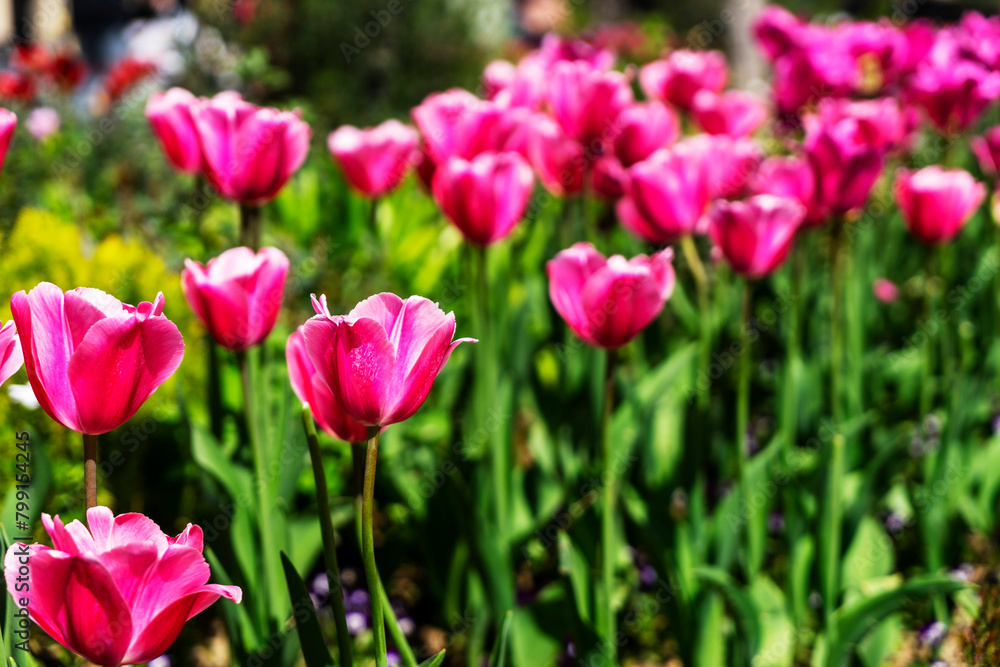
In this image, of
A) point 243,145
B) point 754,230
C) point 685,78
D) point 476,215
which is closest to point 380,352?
point 243,145

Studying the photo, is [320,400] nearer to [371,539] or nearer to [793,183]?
[371,539]

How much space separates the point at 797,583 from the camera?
74.2 inches

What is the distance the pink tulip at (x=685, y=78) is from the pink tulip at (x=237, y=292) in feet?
5.74

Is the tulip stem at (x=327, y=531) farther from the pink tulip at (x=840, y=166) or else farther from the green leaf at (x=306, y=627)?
the pink tulip at (x=840, y=166)

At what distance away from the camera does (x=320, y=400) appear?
1.04m

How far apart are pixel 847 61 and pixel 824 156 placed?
90 cm

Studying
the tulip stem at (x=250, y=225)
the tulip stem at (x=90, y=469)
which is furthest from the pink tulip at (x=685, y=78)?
the tulip stem at (x=90, y=469)

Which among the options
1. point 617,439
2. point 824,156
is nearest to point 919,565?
point 617,439

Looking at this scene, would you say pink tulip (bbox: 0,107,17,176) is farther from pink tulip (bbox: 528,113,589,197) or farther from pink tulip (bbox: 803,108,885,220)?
pink tulip (bbox: 803,108,885,220)

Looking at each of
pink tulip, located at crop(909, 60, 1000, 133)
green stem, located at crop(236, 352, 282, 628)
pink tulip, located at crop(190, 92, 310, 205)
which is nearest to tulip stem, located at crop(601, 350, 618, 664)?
green stem, located at crop(236, 352, 282, 628)

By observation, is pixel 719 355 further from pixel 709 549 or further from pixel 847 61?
pixel 847 61

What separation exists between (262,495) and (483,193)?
72 centimetres

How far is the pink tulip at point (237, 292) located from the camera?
1.20 m

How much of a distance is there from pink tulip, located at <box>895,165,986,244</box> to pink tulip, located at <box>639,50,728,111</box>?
2.48 ft
